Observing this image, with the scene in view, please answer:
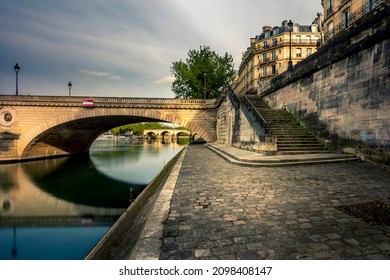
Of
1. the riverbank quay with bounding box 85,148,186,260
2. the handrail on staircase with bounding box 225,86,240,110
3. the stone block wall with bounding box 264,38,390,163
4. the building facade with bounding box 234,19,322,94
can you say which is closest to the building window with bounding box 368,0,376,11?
the stone block wall with bounding box 264,38,390,163

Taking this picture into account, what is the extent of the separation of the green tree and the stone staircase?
20.5 meters

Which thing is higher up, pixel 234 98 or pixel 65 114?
pixel 234 98

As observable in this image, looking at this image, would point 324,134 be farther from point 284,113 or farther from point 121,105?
point 121,105

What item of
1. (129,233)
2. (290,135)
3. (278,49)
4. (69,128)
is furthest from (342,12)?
(69,128)

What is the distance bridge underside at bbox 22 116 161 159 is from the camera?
22500mm

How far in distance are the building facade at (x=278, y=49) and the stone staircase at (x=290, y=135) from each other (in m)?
25.6

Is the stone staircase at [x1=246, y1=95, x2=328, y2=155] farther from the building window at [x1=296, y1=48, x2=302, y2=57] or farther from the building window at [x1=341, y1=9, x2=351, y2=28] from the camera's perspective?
the building window at [x1=296, y1=48, x2=302, y2=57]

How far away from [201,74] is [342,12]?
18.5 metres

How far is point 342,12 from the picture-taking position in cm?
2081

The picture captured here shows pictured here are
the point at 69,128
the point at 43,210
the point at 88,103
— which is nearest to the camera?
the point at 43,210

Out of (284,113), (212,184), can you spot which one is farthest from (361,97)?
(212,184)

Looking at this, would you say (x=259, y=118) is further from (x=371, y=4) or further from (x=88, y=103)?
(x=88, y=103)

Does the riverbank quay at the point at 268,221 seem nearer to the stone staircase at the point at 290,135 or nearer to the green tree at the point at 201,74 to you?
the stone staircase at the point at 290,135

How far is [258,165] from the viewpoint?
313 inches
